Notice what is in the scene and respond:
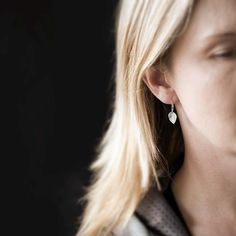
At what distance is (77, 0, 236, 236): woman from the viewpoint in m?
0.98

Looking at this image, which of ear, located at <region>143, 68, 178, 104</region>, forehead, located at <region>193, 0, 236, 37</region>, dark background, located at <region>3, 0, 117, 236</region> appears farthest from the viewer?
dark background, located at <region>3, 0, 117, 236</region>

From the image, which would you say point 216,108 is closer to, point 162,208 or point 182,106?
point 182,106

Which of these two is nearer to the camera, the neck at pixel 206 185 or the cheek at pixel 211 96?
the cheek at pixel 211 96

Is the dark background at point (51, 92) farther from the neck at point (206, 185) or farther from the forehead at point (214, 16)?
the forehead at point (214, 16)

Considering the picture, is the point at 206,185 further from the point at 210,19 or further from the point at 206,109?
the point at 210,19

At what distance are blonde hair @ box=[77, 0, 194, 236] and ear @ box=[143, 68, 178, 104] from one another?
0.9 inches

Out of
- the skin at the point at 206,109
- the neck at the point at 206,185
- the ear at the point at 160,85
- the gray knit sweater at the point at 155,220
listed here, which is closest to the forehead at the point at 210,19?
the skin at the point at 206,109

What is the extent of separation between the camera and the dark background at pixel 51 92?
1344 mm

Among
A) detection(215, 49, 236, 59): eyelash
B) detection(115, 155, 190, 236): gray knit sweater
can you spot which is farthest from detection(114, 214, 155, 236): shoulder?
detection(215, 49, 236, 59): eyelash

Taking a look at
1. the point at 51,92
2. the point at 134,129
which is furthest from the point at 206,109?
the point at 51,92

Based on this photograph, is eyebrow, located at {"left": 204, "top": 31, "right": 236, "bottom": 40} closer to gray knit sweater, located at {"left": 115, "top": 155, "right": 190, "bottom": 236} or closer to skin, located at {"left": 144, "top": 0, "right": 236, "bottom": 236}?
skin, located at {"left": 144, "top": 0, "right": 236, "bottom": 236}

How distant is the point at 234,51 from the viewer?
0.96m

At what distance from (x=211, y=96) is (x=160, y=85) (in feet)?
0.47

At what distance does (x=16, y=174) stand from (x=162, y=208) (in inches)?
17.3
